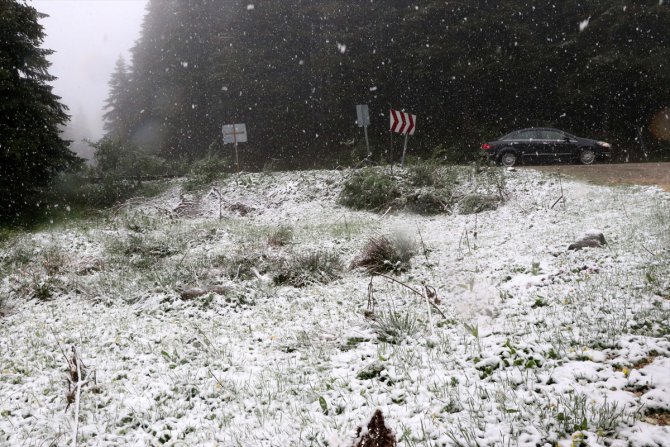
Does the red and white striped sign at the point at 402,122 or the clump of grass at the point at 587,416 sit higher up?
the red and white striped sign at the point at 402,122

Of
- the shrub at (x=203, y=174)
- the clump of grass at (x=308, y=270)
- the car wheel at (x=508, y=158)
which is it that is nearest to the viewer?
the clump of grass at (x=308, y=270)

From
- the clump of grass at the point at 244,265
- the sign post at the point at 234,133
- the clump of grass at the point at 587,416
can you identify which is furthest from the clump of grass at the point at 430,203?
the clump of grass at the point at 587,416

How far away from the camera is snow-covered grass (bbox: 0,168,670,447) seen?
2740 millimetres

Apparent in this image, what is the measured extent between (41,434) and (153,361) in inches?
45.8

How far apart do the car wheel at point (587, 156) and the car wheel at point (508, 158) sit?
2451 mm

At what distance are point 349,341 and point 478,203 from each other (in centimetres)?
818

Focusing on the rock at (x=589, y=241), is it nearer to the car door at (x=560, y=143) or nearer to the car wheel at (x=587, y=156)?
the car door at (x=560, y=143)

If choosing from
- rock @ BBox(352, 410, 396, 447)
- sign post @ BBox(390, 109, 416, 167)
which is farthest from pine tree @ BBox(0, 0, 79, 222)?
rock @ BBox(352, 410, 396, 447)

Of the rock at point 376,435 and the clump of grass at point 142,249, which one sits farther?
the clump of grass at point 142,249

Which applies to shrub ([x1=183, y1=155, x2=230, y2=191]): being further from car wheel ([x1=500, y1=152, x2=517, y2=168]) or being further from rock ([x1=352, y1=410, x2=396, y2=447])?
rock ([x1=352, y1=410, x2=396, y2=447])

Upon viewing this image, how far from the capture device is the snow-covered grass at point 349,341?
274cm

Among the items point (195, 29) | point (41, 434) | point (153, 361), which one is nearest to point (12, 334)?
point (153, 361)

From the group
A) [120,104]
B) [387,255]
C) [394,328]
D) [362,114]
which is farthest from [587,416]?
[120,104]

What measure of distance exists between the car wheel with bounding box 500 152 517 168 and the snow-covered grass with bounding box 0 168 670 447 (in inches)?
330
